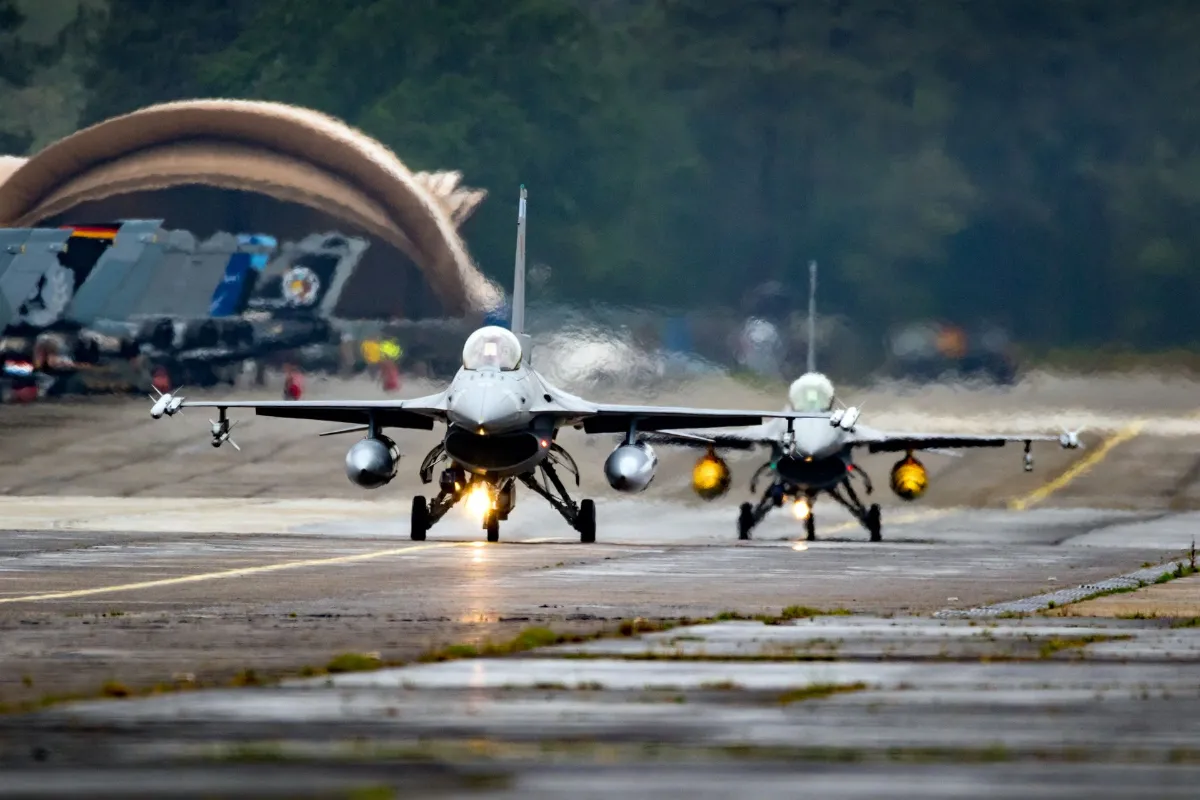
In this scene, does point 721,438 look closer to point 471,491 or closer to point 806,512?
point 806,512

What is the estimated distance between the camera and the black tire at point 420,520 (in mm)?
35625

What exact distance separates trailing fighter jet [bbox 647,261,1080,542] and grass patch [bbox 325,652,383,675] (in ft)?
74.2

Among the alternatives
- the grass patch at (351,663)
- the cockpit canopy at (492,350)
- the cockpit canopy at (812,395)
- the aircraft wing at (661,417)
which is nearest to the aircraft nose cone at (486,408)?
the cockpit canopy at (492,350)

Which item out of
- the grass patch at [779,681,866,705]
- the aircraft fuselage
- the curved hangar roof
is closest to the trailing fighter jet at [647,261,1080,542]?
the aircraft fuselage

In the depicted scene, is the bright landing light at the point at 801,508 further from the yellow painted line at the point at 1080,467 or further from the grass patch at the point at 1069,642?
the grass patch at the point at 1069,642

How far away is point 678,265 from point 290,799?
5465 cm

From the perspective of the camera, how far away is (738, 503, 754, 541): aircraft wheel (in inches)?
1539

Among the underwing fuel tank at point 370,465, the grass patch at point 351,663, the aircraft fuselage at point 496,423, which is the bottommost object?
the grass patch at point 351,663

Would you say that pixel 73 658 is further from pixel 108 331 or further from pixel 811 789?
pixel 108 331

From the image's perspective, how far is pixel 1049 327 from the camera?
53.3 metres

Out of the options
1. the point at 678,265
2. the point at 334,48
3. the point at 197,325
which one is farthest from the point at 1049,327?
the point at 334,48

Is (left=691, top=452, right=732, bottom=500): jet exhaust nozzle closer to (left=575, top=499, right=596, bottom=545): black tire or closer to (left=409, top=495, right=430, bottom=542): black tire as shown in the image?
(left=575, top=499, right=596, bottom=545): black tire

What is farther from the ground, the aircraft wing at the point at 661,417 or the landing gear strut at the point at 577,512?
the aircraft wing at the point at 661,417

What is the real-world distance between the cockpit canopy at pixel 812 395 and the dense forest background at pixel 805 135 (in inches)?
543
